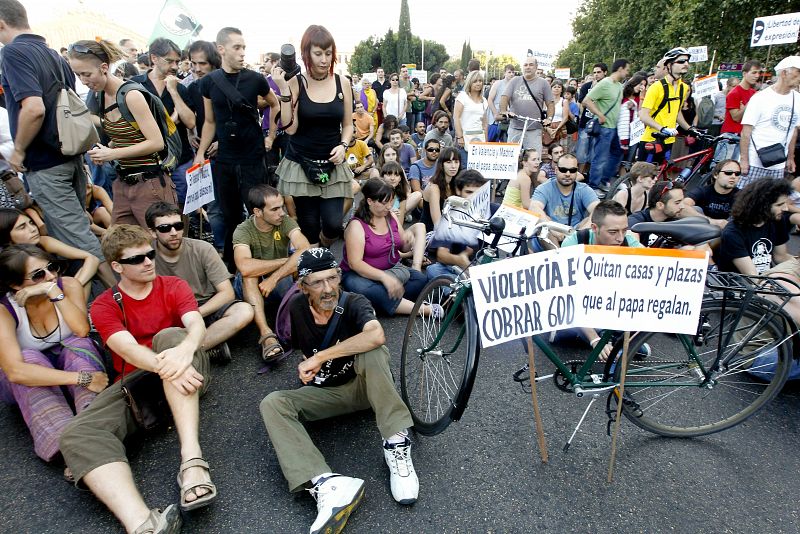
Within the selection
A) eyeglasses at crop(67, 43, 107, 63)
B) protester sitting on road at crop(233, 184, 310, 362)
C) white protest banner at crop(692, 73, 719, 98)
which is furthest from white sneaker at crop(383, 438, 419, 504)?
white protest banner at crop(692, 73, 719, 98)

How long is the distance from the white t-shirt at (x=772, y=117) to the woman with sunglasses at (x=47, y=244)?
6.58 metres

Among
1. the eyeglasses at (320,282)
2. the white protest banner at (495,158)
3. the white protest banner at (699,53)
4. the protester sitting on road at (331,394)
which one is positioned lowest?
the protester sitting on road at (331,394)

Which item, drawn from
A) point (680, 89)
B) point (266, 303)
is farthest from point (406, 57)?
point (266, 303)

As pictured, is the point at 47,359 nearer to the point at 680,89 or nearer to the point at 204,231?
the point at 204,231

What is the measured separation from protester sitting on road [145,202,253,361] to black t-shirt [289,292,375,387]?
43.0 inches

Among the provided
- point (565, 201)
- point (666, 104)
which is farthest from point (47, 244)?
point (666, 104)

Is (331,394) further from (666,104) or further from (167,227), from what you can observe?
(666,104)

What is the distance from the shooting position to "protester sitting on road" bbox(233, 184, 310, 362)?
3.73 m

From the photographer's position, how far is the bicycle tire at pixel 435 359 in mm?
2492

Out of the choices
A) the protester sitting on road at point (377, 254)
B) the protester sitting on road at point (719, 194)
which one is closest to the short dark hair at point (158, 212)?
the protester sitting on road at point (377, 254)

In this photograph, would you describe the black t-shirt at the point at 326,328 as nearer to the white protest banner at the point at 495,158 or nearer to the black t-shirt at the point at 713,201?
the white protest banner at the point at 495,158

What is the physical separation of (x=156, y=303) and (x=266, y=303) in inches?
61.6

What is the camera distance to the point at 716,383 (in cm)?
264

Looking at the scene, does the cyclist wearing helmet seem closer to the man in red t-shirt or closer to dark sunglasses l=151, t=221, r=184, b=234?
dark sunglasses l=151, t=221, r=184, b=234
